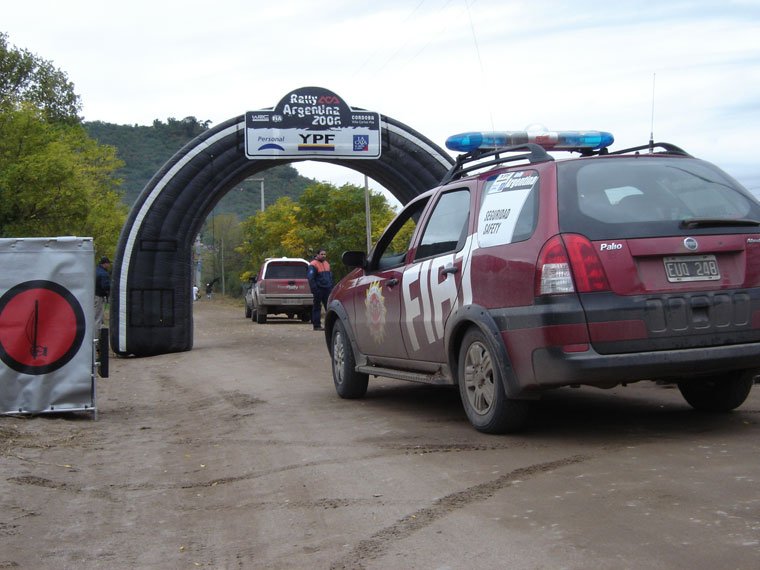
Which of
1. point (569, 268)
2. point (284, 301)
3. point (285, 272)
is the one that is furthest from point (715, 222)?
point (285, 272)

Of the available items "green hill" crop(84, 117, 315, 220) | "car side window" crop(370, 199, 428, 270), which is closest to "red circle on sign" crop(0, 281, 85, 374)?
"car side window" crop(370, 199, 428, 270)

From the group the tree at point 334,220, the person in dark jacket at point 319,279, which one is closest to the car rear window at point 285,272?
the person in dark jacket at point 319,279

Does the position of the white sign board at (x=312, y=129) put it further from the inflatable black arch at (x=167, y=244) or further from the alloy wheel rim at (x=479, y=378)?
the alloy wheel rim at (x=479, y=378)

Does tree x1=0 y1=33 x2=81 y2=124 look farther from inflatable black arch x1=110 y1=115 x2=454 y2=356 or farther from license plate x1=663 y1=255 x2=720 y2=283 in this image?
license plate x1=663 y1=255 x2=720 y2=283

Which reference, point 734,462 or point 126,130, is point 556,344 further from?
point 126,130

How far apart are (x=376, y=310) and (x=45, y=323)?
2844mm

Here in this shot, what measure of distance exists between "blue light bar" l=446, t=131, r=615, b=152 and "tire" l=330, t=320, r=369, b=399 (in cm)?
212

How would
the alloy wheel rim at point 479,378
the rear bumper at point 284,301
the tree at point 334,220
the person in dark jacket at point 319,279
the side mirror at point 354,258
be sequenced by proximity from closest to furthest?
1. the alloy wheel rim at point 479,378
2. the side mirror at point 354,258
3. the person in dark jacket at point 319,279
4. the rear bumper at point 284,301
5. the tree at point 334,220

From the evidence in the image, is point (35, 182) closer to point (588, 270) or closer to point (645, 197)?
point (645, 197)

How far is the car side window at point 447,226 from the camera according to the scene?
7.39 m

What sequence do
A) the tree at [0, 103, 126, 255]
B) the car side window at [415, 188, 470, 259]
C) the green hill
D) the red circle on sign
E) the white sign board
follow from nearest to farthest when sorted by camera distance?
the car side window at [415, 188, 470, 259]
the red circle on sign
the white sign board
the tree at [0, 103, 126, 255]
the green hill

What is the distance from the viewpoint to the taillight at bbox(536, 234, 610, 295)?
606 cm

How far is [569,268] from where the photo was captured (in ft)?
20.0

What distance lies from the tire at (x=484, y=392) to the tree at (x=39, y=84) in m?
62.2
